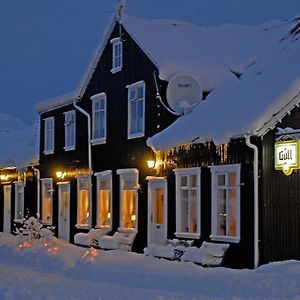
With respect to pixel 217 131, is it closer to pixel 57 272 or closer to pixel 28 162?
pixel 57 272

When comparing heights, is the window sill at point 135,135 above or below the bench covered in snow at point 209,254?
above

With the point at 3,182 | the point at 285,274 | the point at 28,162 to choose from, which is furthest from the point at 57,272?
the point at 3,182

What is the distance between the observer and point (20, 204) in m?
34.8

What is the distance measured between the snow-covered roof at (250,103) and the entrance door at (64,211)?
26.1 ft

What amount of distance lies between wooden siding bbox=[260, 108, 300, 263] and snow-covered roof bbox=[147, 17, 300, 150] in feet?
1.70

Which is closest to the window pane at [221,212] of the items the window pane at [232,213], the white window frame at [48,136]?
the window pane at [232,213]

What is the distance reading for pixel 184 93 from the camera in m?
22.5

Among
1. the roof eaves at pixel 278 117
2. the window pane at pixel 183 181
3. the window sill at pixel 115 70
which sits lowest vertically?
the window pane at pixel 183 181

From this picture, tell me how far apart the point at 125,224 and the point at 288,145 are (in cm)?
893

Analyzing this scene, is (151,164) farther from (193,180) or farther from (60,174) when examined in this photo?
(60,174)

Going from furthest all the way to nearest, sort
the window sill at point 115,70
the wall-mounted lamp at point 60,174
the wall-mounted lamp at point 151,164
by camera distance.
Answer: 1. the wall-mounted lamp at point 60,174
2. the window sill at point 115,70
3. the wall-mounted lamp at point 151,164

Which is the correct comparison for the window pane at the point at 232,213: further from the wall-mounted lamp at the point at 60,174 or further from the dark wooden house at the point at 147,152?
the wall-mounted lamp at the point at 60,174

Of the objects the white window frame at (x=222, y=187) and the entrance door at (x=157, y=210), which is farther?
the entrance door at (x=157, y=210)

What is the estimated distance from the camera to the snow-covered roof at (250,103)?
57.8 ft
